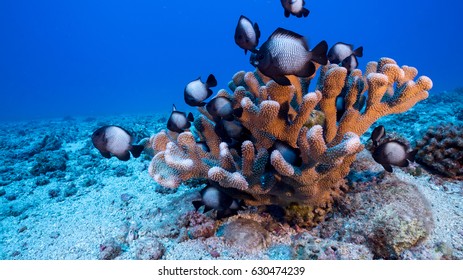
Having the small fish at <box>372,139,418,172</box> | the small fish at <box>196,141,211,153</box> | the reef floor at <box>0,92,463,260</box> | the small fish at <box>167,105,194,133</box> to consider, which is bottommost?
the reef floor at <box>0,92,463,260</box>

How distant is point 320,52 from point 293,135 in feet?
3.50

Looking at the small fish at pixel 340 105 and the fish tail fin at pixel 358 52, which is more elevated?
the fish tail fin at pixel 358 52

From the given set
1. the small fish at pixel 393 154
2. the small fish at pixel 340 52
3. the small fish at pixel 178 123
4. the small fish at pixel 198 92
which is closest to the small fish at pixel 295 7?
the small fish at pixel 340 52

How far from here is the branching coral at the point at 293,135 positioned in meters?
2.91

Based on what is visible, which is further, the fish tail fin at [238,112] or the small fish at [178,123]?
the small fish at [178,123]

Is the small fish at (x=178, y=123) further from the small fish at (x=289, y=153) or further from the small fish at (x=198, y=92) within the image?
the small fish at (x=289, y=153)

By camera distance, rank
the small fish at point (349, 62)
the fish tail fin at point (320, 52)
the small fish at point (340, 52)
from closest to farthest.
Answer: the fish tail fin at point (320, 52) → the small fish at point (349, 62) → the small fish at point (340, 52)

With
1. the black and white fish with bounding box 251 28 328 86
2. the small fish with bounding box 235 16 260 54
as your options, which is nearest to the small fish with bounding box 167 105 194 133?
the small fish with bounding box 235 16 260 54

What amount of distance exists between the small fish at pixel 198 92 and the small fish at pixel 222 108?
762 millimetres

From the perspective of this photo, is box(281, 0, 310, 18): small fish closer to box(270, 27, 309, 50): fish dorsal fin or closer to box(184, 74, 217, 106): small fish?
box(184, 74, 217, 106): small fish

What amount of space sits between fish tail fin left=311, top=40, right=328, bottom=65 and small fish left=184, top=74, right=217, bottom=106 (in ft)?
7.05

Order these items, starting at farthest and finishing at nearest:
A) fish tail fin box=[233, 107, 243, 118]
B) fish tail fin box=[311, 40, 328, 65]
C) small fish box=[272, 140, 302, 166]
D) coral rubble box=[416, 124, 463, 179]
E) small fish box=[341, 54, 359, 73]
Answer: coral rubble box=[416, 124, 463, 179] → small fish box=[341, 54, 359, 73] → fish tail fin box=[233, 107, 243, 118] → small fish box=[272, 140, 302, 166] → fish tail fin box=[311, 40, 328, 65]

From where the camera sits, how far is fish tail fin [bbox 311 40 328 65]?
7.83ft
